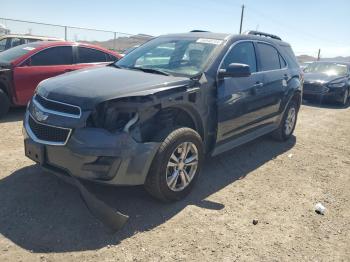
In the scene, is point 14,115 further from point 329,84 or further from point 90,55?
point 329,84

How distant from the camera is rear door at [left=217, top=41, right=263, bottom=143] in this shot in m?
4.46

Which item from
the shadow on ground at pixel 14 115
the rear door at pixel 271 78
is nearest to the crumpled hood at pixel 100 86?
the rear door at pixel 271 78

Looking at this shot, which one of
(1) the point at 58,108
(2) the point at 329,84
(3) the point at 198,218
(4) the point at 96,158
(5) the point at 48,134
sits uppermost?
(1) the point at 58,108

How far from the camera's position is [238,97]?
4.68 metres

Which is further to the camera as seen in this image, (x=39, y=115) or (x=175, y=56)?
(x=175, y=56)

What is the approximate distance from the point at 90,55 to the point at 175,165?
515 centimetres

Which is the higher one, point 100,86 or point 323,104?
point 100,86

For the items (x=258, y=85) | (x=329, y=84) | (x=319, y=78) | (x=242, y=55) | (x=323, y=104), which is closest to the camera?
(x=242, y=55)

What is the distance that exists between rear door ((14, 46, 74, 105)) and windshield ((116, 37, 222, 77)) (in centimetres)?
289

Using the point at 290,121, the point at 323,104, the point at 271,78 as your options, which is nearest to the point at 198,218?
the point at 271,78

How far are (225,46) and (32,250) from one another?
323 centimetres

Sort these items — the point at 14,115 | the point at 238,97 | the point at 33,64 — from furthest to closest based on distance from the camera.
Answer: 1. the point at 14,115
2. the point at 33,64
3. the point at 238,97

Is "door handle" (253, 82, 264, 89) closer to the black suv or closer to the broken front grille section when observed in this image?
the black suv

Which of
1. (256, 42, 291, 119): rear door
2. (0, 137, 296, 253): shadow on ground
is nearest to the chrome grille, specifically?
(0, 137, 296, 253): shadow on ground
